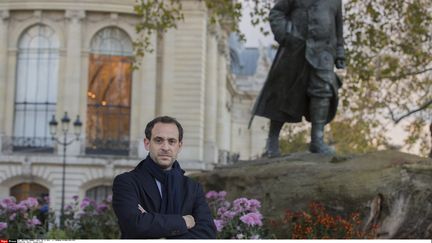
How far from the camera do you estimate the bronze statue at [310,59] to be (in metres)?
8.08

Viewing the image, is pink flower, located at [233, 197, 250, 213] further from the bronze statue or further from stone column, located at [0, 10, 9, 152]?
stone column, located at [0, 10, 9, 152]

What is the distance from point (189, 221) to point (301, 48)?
189 inches

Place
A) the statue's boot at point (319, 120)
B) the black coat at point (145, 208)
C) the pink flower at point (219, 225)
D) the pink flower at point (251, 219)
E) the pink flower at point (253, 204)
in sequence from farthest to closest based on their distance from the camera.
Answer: the statue's boot at point (319, 120)
the pink flower at point (253, 204)
the pink flower at point (219, 225)
the pink flower at point (251, 219)
the black coat at point (145, 208)

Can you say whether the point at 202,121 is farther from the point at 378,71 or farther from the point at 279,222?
the point at 279,222

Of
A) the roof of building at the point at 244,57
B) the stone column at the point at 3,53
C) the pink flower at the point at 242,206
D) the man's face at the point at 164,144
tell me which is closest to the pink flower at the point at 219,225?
the pink flower at the point at 242,206

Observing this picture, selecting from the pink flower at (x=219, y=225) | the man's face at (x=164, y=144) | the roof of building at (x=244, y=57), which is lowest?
the pink flower at (x=219, y=225)

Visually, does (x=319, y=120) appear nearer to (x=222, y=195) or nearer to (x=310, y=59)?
(x=310, y=59)

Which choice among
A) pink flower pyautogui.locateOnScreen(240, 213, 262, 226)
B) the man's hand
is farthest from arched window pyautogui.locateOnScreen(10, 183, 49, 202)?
the man's hand

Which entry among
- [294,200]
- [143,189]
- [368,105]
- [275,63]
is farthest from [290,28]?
[368,105]

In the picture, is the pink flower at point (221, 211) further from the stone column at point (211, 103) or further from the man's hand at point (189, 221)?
the stone column at point (211, 103)

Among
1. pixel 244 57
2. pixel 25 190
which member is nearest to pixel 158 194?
pixel 25 190

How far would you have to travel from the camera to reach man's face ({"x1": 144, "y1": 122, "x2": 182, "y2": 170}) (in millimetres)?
3645

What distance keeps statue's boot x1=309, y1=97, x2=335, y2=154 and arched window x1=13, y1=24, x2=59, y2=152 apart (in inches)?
1125

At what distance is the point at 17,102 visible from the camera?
3559cm
